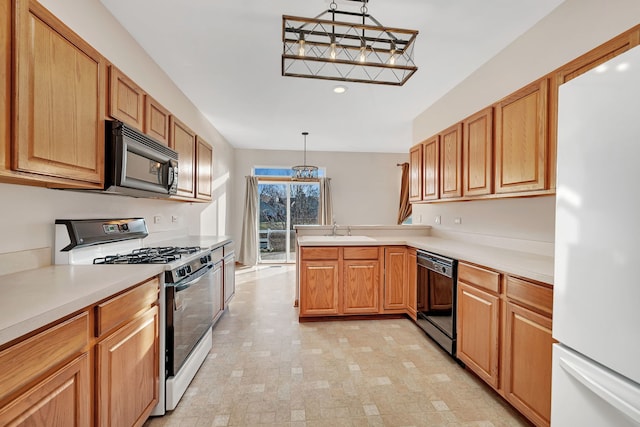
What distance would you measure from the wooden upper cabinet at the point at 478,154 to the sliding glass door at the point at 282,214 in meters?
4.23

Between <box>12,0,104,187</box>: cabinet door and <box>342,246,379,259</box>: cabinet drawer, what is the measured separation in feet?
7.17

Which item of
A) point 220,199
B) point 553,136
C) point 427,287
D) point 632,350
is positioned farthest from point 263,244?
point 632,350

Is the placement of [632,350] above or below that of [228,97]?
below

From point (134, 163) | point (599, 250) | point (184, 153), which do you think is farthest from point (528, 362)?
point (184, 153)

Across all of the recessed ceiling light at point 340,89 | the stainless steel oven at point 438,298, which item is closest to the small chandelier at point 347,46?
the recessed ceiling light at point 340,89

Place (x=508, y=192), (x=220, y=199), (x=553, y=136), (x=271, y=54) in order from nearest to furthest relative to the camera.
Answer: (x=553, y=136)
(x=508, y=192)
(x=271, y=54)
(x=220, y=199)

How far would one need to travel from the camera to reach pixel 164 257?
1877 mm

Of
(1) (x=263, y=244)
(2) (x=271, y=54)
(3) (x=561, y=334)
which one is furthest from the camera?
(1) (x=263, y=244)

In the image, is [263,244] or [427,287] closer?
[427,287]

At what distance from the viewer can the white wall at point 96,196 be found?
4.76 feet

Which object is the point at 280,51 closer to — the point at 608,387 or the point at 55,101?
the point at 55,101

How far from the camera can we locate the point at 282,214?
21.6 ft

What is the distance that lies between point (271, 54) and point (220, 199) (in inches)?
132

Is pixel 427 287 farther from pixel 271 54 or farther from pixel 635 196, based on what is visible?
pixel 271 54
